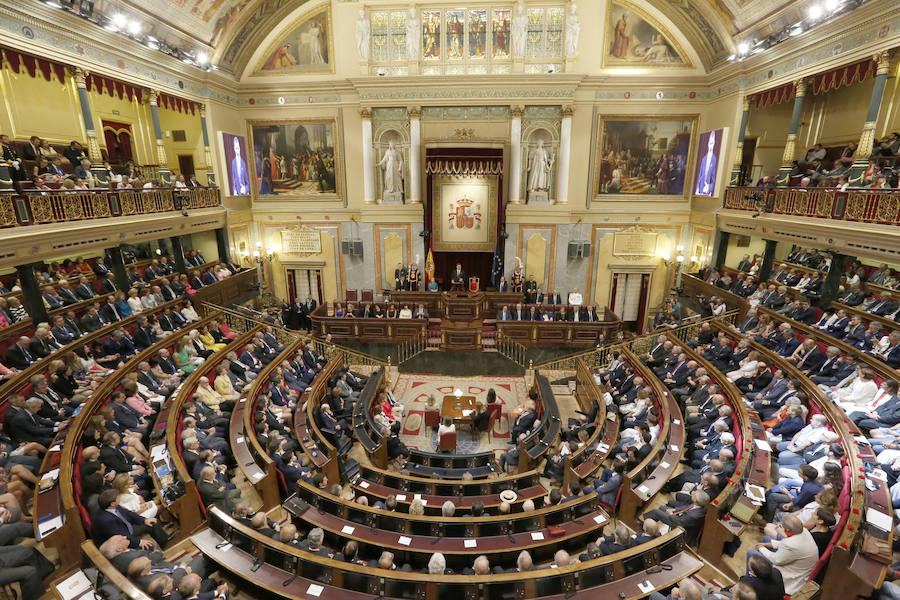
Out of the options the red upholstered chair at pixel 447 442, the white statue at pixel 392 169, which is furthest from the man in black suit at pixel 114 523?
the white statue at pixel 392 169

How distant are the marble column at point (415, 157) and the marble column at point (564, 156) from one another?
533 cm

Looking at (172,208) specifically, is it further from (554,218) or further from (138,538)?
(554,218)

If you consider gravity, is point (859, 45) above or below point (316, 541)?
above

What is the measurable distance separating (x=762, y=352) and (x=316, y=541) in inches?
369

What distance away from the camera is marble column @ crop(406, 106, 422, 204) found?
15836mm

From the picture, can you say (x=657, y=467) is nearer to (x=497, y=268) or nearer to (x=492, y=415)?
(x=492, y=415)

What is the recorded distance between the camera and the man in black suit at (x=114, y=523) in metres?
4.77

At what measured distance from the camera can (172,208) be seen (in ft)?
42.4

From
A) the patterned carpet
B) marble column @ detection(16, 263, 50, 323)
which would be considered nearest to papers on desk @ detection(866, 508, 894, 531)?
the patterned carpet

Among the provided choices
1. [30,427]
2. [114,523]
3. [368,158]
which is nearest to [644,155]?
[368,158]

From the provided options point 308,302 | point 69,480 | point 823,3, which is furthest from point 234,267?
point 823,3

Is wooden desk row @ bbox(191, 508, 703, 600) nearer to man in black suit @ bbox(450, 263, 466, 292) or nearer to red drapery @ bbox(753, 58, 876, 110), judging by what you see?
man in black suit @ bbox(450, 263, 466, 292)

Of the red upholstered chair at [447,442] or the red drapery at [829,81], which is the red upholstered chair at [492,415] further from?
the red drapery at [829,81]

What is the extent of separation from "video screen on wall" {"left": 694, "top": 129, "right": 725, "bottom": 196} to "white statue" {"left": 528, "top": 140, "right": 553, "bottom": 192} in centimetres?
530
